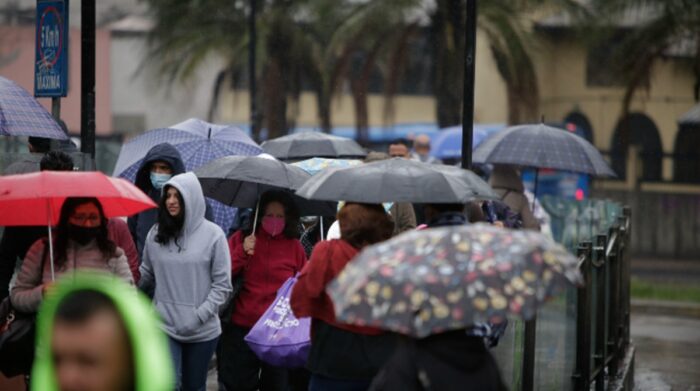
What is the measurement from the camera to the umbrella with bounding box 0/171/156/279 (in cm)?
638

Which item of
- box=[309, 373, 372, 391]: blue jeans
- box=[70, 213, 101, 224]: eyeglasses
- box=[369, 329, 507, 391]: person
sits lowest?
box=[309, 373, 372, 391]: blue jeans

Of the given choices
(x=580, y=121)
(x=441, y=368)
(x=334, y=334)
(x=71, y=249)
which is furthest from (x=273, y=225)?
(x=580, y=121)

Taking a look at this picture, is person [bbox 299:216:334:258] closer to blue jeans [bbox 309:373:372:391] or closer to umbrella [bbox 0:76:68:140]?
umbrella [bbox 0:76:68:140]

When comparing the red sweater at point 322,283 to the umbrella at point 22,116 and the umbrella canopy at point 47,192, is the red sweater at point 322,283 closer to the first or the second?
the umbrella canopy at point 47,192

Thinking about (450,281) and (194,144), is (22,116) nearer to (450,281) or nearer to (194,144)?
(194,144)

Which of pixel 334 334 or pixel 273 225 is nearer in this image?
pixel 334 334

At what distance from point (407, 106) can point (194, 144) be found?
29856 millimetres

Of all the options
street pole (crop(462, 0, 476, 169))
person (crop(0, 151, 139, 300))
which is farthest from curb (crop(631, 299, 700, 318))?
person (crop(0, 151, 139, 300))

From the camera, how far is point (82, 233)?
265 inches

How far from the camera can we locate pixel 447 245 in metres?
4.75

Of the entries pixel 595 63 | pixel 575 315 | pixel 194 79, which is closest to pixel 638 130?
pixel 595 63

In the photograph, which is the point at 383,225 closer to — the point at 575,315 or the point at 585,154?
the point at 575,315

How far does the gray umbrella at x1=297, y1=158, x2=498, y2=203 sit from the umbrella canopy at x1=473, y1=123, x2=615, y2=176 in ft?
16.7

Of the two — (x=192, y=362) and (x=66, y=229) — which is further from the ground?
(x=66, y=229)
